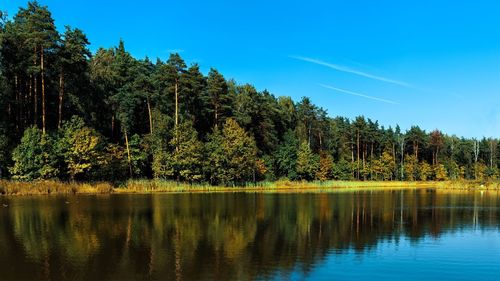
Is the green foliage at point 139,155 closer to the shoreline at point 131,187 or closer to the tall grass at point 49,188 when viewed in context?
the shoreline at point 131,187

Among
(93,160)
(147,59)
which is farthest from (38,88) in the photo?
(147,59)

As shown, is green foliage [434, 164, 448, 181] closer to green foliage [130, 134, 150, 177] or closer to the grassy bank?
the grassy bank

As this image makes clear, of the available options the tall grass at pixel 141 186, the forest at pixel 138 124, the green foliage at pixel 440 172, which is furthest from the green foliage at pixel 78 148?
the green foliage at pixel 440 172

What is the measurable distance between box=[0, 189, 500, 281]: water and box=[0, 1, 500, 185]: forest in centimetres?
2793

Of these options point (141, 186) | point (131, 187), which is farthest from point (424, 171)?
point (131, 187)

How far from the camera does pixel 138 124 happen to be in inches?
3182

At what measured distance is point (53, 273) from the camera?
520 inches

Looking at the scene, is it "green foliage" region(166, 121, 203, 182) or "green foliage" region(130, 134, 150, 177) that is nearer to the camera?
"green foliage" region(166, 121, 203, 182)

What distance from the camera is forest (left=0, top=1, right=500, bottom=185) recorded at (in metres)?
54.9

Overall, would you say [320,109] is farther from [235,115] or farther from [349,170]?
[235,115]

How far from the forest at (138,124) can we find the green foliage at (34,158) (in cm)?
12

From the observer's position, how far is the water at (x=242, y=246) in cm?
1362

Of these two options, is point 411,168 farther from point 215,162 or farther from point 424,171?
point 215,162

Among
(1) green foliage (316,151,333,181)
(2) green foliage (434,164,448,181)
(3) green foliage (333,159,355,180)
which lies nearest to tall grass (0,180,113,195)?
(1) green foliage (316,151,333,181)
